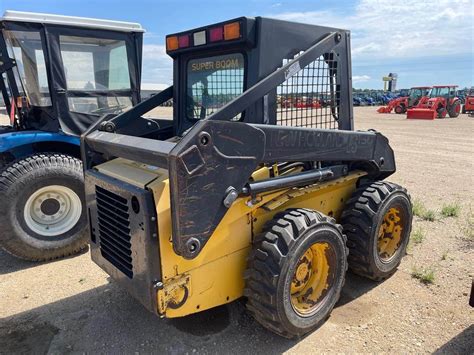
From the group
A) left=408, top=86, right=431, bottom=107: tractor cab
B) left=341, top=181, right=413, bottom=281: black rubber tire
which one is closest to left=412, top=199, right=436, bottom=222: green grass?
left=341, top=181, right=413, bottom=281: black rubber tire

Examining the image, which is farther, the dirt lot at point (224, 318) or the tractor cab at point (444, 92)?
the tractor cab at point (444, 92)

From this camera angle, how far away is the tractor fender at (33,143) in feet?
14.6

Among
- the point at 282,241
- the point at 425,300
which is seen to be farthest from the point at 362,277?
the point at 282,241

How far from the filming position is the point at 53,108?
4719mm

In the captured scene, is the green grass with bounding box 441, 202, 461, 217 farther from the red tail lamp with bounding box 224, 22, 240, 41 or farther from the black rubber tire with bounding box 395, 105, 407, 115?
the black rubber tire with bounding box 395, 105, 407, 115

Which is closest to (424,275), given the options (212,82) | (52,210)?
(212,82)

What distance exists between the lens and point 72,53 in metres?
4.88

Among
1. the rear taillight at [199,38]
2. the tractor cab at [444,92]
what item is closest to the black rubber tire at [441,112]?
the tractor cab at [444,92]

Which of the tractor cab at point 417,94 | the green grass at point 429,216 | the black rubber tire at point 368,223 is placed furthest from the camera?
the tractor cab at point 417,94

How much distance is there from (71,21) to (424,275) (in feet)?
15.3

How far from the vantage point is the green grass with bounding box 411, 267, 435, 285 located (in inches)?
148

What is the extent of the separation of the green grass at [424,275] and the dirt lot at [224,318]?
0.05 meters

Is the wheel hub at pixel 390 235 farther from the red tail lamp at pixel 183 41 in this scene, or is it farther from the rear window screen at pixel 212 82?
the red tail lamp at pixel 183 41

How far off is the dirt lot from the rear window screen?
1703mm
